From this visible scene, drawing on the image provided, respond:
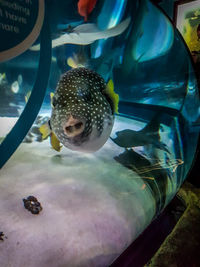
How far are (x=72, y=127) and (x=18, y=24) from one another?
0.38 metres

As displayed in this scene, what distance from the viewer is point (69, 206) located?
83cm

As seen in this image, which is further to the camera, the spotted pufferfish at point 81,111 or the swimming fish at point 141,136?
the swimming fish at point 141,136

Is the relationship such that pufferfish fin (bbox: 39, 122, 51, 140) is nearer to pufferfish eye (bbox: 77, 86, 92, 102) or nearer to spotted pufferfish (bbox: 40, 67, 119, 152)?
spotted pufferfish (bbox: 40, 67, 119, 152)

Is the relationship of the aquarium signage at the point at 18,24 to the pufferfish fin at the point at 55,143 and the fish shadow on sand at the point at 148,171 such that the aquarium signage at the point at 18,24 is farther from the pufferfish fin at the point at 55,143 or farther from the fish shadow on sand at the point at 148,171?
the fish shadow on sand at the point at 148,171

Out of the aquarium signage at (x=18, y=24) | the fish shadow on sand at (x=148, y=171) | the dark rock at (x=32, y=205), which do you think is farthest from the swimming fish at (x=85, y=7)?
the dark rock at (x=32, y=205)

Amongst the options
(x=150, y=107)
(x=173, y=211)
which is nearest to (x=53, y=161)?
(x=150, y=107)

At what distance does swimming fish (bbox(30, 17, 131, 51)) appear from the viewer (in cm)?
79

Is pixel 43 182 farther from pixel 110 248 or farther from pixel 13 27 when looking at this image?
pixel 13 27

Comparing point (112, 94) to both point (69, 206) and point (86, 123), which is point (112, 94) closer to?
point (86, 123)

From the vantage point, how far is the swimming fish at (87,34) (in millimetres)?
792

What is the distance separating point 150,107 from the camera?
101 cm

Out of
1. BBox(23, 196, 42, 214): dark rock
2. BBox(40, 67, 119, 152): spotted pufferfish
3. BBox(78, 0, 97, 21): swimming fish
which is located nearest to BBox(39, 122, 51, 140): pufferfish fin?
BBox(40, 67, 119, 152): spotted pufferfish

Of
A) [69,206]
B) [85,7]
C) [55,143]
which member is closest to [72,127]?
[55,143]

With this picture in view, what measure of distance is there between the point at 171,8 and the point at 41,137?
176 cm
